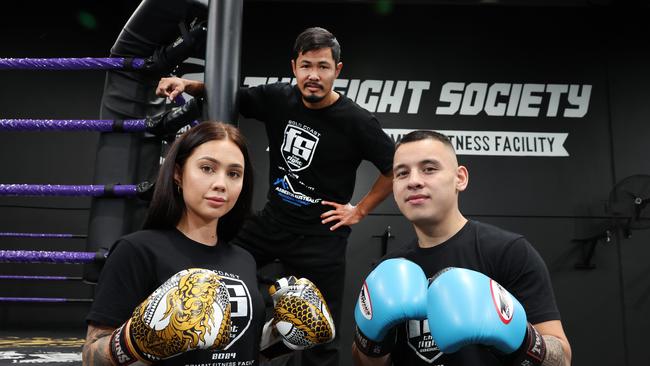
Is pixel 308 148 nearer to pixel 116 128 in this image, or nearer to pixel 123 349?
pixel 116 128

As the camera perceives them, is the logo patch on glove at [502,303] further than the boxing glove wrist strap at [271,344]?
No

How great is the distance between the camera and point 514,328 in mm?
977

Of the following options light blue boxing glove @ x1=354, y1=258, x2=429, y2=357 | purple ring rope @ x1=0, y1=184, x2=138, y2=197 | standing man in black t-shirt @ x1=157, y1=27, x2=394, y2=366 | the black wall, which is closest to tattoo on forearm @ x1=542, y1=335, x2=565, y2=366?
light blue boxing glove @ x1=354, y1=258, x2=429, y2=357

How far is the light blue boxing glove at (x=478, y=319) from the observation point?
958 millimetres

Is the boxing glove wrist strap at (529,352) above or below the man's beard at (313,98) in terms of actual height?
below

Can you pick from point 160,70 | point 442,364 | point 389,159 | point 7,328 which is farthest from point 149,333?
point 7,328

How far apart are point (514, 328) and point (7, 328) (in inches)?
168

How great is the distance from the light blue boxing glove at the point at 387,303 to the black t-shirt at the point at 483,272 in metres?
0.07

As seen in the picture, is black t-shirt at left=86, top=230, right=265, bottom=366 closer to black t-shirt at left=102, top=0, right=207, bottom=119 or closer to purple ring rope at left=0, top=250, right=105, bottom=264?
purple ring rope at left=0, top=250, right=105, bottom=264

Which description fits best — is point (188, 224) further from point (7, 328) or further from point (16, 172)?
point (16, 172)

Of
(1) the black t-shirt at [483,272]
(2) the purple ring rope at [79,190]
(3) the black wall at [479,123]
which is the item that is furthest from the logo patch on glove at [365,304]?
(3) the black wall at [479,123]

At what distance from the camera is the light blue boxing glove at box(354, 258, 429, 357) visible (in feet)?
3.53

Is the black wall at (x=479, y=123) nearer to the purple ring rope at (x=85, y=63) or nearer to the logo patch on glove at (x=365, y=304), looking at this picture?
the purple ring rope at (x=85, y=63)

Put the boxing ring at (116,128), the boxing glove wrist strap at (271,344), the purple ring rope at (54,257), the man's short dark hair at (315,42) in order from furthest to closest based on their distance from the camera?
the man's short dark hair at (315,42) → the purple ring rope at (54,257) → the boxing ring at (116,128) → the boxing glove wrist strap at (271,344)
